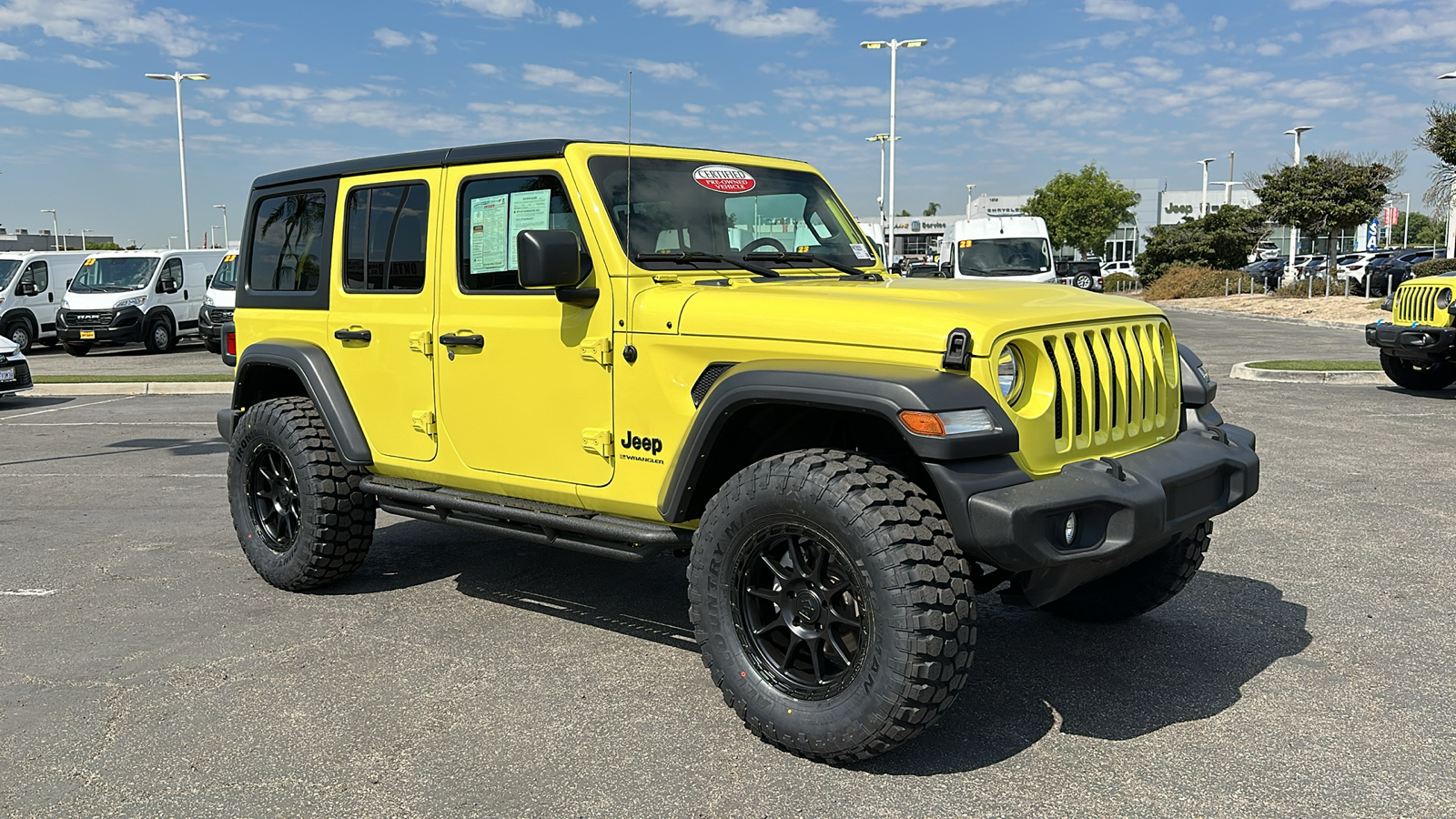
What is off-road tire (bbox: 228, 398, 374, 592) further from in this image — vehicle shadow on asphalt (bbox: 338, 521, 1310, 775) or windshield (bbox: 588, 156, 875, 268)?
windshield (bbox: 588, 156, 875, 268)

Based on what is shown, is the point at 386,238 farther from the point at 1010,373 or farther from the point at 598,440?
the point at 1010,373

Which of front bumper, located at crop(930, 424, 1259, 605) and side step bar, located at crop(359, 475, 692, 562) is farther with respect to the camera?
side step bar, located at crop(359, 475, 692, 562)

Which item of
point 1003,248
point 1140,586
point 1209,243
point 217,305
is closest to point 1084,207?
point 1209,243

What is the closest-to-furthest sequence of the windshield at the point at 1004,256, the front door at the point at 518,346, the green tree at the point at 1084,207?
1. the front door at the point at 518,346
2. the windshield at the point at 1004,256
3. the green tree at the point at 1084,207

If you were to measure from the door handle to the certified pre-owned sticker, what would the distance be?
1108mm

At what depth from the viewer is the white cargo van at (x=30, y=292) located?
23812 millimetres

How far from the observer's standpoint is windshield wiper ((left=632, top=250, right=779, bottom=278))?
4.54 m

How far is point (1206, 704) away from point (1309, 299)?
33.2 meters

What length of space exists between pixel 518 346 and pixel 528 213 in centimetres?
55

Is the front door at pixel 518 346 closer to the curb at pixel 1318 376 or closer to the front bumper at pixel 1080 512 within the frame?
the front bumper at pixel 1080 512

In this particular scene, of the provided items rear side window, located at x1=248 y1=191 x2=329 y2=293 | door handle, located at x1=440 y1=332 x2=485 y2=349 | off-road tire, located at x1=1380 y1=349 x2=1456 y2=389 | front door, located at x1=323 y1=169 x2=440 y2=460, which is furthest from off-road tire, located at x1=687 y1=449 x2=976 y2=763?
off-road tire, located at x1=1380 y1=349 x2=1456 y2=389

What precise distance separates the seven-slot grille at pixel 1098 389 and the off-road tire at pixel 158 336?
2313 centimetres

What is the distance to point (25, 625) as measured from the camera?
17.4 feet

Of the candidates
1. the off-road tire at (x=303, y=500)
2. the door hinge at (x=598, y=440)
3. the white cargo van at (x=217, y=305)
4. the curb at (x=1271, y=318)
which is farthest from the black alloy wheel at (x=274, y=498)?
the curb at (x=1271, y=318)
